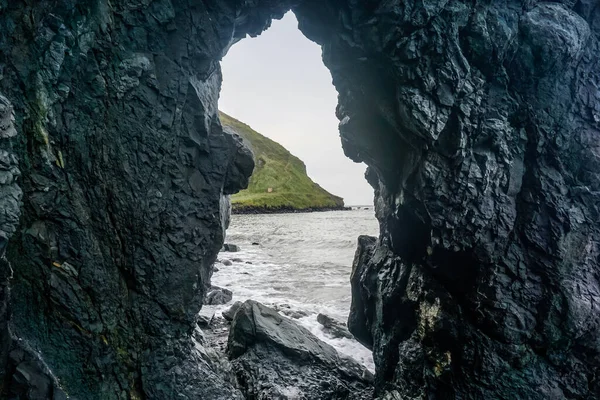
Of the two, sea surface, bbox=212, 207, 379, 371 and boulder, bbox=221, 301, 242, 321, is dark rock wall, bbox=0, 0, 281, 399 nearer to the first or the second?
boulder, bbox=221, 301, 242, 321

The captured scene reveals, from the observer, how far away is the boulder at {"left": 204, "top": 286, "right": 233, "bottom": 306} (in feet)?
68.3

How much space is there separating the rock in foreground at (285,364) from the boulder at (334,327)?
3.56 meters

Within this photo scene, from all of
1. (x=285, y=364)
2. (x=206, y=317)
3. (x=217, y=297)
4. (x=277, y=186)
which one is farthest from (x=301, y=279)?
(x=277, y=186)

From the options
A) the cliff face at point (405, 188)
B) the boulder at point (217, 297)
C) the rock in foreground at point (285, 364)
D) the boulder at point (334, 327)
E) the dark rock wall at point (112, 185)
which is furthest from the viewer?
the boulder at point (217, 297)

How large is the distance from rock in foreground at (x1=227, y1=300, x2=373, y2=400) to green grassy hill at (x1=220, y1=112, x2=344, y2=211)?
336 feet

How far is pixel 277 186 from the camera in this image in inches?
5901

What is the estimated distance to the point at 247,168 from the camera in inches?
484

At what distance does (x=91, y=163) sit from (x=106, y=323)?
13.3 feet

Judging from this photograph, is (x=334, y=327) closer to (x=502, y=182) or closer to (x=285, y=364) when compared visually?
(x=285, y=364)

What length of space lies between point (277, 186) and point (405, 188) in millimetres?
138355

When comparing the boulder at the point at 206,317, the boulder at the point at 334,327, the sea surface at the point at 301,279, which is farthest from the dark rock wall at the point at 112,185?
the sea surface at the point at 301,279

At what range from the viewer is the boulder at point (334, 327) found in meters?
17.3

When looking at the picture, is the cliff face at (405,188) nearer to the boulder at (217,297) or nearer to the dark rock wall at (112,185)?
the dark rock wall at (112,185)

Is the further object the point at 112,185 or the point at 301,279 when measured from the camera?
→ the point at 301,279
